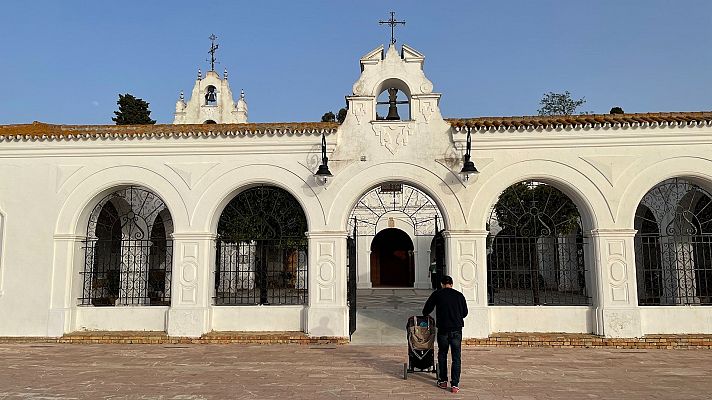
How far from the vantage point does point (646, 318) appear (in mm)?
9680

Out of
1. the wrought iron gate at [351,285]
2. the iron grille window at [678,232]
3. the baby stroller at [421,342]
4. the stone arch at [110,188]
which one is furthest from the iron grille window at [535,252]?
the stone arch at [110,188]

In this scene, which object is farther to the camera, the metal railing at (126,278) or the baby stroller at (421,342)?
the metal railing at (126,278)

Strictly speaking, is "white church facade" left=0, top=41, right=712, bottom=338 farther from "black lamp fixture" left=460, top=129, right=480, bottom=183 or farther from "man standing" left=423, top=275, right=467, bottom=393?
"man standing" left=423, top=275, right=467, bottom=393

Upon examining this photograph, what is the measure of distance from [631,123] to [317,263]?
674cm

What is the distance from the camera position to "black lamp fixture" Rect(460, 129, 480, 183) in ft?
31.0

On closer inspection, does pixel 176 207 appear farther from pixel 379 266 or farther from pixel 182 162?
pixel 379 266

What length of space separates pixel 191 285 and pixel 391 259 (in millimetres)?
16187

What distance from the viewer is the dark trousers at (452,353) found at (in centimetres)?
634

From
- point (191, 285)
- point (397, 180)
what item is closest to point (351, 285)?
point (397, 180)

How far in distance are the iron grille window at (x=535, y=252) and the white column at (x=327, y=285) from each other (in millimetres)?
3062

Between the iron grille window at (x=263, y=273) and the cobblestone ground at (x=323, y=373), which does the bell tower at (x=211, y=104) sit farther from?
the cobblestone ground at (x=323, y=373)

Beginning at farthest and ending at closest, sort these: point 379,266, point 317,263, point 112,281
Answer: point 379,266, point 112,281, point 317,263

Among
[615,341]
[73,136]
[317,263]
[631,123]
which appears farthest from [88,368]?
[631,123]

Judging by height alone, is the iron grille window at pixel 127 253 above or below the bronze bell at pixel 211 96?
below
